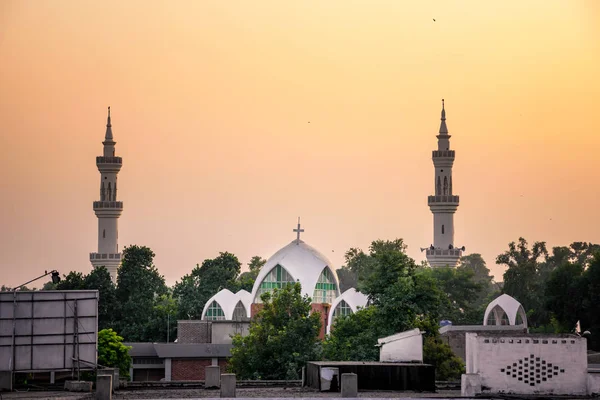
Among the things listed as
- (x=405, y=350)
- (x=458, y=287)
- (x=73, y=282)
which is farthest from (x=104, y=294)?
(x=405, y=350)

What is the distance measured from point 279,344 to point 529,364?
35.6m

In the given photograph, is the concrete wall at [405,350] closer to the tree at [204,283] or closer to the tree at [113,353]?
the tree at [113,353]

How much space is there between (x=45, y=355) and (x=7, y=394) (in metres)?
2.48

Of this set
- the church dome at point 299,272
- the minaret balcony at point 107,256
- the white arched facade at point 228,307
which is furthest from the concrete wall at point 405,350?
the minaret balcony at point 107,256

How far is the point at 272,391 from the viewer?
1704 inches

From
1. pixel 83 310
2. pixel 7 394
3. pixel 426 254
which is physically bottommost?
pixel 7 394

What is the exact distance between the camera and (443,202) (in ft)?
432

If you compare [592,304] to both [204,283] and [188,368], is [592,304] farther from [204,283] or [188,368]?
[204,283]

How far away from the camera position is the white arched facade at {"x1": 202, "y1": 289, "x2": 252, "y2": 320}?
112 metres

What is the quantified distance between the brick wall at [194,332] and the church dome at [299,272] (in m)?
6.57

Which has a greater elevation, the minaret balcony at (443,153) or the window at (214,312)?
the minaret balcony at (443,153)

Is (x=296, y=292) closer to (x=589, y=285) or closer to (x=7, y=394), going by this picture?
(x=589, y=285)

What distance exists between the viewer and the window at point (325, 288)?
108719mm

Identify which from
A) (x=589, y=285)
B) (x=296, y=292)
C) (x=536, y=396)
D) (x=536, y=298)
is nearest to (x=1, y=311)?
(x=536, y=396)
